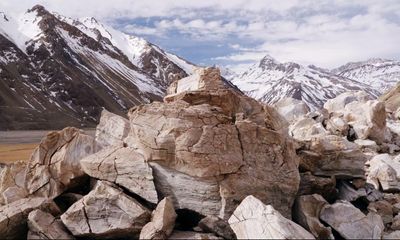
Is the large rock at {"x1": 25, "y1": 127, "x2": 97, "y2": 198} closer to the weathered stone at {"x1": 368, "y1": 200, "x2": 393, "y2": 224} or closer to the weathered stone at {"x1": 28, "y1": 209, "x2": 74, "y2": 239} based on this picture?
the weathered stone at {"x1": 28, "y1": 209, "x2": 74, "y2": 239}

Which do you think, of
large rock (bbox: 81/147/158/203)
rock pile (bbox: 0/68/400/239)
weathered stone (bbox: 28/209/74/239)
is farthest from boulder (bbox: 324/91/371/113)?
weathered stone (bbox: 28/209/74/239)

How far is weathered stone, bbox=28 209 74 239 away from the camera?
44.0ft

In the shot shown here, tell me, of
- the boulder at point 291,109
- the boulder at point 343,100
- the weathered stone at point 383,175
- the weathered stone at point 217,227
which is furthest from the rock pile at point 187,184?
the boulder at point 343,100

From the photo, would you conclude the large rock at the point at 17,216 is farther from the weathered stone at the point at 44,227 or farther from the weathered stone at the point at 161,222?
the weathered stone at the point at 161,222

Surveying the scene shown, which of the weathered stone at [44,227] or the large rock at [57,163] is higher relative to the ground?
the large rock at [57,163]

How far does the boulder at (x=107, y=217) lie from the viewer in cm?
1348

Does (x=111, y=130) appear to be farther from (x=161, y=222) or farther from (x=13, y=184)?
(x=161, y=222)

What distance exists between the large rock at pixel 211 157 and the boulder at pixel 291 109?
77.3ft

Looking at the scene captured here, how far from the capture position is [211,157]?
47.2ft

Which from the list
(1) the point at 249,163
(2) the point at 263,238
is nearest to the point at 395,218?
(1) the point at 249,163

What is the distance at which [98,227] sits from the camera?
13.6 m

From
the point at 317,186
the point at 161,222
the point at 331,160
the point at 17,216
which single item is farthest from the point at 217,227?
the point at 331,160

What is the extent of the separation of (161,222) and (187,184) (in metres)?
1.85

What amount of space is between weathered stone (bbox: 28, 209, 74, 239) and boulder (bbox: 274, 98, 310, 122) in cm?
2710
